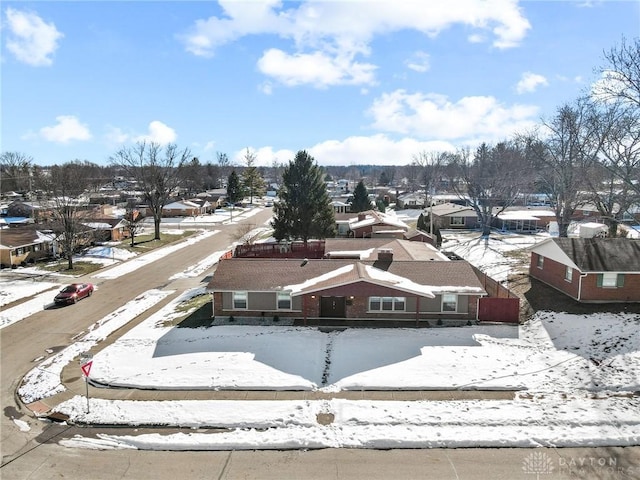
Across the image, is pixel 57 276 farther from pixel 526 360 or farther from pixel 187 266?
pixel 526 360

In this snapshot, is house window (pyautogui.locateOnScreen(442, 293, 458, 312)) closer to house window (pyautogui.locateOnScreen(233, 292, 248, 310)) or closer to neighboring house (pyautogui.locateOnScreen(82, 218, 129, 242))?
house window (pyautogui.locateOnScreen(233, 292, 248, 310))

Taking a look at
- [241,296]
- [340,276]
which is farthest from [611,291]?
[241,296]

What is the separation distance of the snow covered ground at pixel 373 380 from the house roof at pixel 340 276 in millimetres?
2453

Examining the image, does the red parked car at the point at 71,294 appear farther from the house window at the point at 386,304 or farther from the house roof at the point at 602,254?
the house roof at the point at 602,254

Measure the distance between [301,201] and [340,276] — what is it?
1795 cm

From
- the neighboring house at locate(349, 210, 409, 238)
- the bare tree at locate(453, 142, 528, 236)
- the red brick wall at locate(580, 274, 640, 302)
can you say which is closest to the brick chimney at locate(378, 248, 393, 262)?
the red brick wall at locate(580, 274, 640, 302)

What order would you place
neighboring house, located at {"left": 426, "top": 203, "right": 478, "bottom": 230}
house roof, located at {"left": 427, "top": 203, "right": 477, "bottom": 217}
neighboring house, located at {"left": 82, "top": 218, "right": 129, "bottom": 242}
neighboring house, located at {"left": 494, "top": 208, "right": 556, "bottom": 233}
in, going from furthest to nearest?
1. house roof, located at {"left": 427, "top": 203, "right": 477, "bottom": 217}
2. neighboring house, located at {"left": 426, "top": 203, "right": 478, "bottom": 230}
3. neighboring house, located at {"left": 494, "top": 208, "right": 556, "bottom": 233}
4. neighboring house, located at {"left": 82, "top": 218, "right": 129, "bottom": 242}

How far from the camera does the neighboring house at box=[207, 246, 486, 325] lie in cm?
2488

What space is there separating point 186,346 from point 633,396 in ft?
65.9

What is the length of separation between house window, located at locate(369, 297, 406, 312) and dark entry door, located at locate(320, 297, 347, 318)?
1632 mm

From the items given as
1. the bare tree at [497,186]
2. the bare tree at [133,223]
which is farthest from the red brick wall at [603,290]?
the bare tree at [133,223]

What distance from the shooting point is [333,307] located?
25.7 m

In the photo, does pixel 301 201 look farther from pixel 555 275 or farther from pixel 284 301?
pixel 555 275

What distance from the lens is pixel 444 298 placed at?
25484mm
